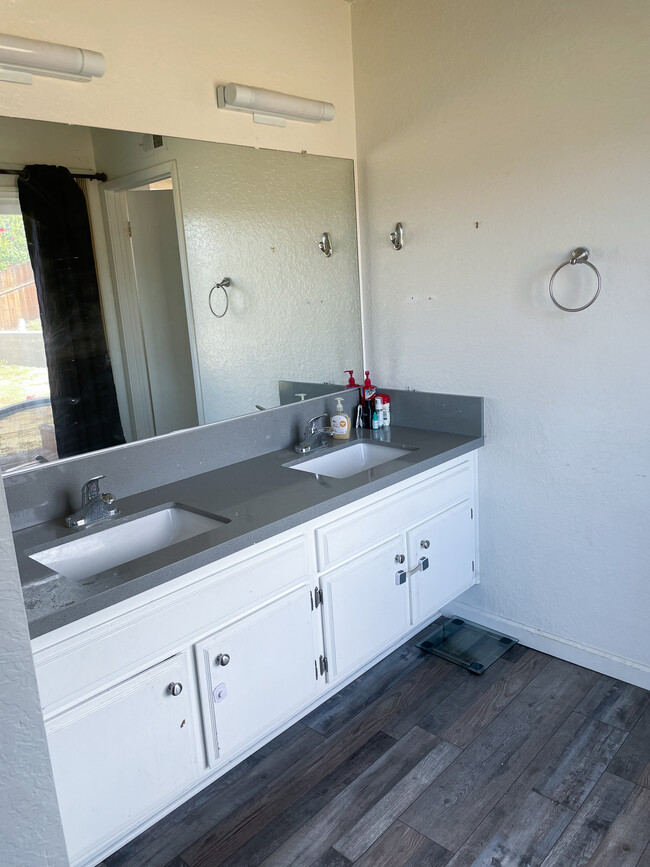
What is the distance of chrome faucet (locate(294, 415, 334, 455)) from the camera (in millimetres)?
2513

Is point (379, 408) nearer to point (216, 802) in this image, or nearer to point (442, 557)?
point (442, 557)

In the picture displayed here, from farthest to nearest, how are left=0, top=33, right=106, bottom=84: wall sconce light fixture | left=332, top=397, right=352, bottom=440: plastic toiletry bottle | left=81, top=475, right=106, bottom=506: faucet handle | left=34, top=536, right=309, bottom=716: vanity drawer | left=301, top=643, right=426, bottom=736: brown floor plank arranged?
left=332, top=397, right=352, bottom=440: plastic toiletry bottle
left=301, top=643, right=426, bottom=736: brown floor plank
left=81, top=475, right=106, bottom=506: faucet handle
left=0, top=33, right=106, bottom=84: wall sconce light fixture
left=34, top=536, right=309, bottom=716: vanity drawer

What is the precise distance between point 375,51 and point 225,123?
0.75 meters

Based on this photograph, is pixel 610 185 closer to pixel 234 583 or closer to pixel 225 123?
pixel 225 123

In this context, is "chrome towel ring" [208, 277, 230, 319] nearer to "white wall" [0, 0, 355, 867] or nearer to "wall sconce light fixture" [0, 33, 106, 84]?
"white wall" [0, 0, 355, 867]

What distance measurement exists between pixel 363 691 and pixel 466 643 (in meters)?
0.50

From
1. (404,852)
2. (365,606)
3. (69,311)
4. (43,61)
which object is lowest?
(404,852)

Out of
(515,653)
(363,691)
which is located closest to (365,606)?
(363,691)

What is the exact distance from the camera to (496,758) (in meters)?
2.08

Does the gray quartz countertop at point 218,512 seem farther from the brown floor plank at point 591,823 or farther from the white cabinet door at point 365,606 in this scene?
the brown floor plank at point 591,823

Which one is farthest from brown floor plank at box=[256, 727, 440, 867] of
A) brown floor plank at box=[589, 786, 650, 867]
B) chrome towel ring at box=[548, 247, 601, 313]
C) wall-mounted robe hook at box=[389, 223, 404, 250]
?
wall-mounted robe hook at box=[389, 223, 404, 250]

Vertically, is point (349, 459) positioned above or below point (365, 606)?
above

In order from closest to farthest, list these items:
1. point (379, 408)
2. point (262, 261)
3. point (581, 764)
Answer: point (581, 764)
point (262, 261)
point (379, 408)

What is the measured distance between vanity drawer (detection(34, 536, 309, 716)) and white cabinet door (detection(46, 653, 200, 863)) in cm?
4
